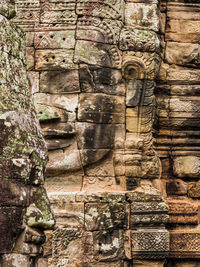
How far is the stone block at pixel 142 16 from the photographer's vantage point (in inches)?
428

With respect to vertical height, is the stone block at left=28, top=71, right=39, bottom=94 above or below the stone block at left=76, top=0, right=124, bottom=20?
below

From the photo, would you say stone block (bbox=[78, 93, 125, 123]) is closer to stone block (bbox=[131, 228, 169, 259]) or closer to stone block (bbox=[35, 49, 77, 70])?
stone block (bbox=[35, 49, 77, 70])

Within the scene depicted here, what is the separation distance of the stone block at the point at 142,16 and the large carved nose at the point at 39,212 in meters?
6.65

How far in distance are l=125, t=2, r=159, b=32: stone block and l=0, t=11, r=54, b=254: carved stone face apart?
630cm

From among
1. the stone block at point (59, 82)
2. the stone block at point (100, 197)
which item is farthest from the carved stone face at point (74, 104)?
the stone block at point (100, 197)

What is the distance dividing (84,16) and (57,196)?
106 inches

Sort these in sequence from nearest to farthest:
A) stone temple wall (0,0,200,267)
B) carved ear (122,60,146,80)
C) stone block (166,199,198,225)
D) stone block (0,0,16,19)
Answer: stone block (0,0,16,19)
stone temple wall (0,0,200,267)
carved ear (122,60,146,80)
stone block (166,199,198,225)

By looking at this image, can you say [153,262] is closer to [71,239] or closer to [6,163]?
[71,239]

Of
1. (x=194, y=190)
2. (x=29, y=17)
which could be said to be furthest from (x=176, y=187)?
(x=29, y=17)

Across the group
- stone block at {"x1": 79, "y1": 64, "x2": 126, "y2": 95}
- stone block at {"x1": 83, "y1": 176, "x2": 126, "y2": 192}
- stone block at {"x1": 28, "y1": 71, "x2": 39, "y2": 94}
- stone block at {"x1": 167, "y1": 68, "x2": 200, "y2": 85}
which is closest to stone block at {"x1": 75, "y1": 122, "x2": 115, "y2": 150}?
stone block at {"x1": 83, "y1": 176, "x2": 126, "y2": 192}

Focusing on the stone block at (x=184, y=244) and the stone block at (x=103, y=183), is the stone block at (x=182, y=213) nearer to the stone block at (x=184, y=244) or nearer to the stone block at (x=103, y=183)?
the stone block at (x=184, y=244)

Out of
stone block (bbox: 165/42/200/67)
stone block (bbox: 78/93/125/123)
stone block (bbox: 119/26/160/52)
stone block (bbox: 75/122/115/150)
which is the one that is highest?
stone block (bbox: 119/26/160/52)

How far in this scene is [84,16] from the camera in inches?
412

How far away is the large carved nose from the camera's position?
14.6ft
